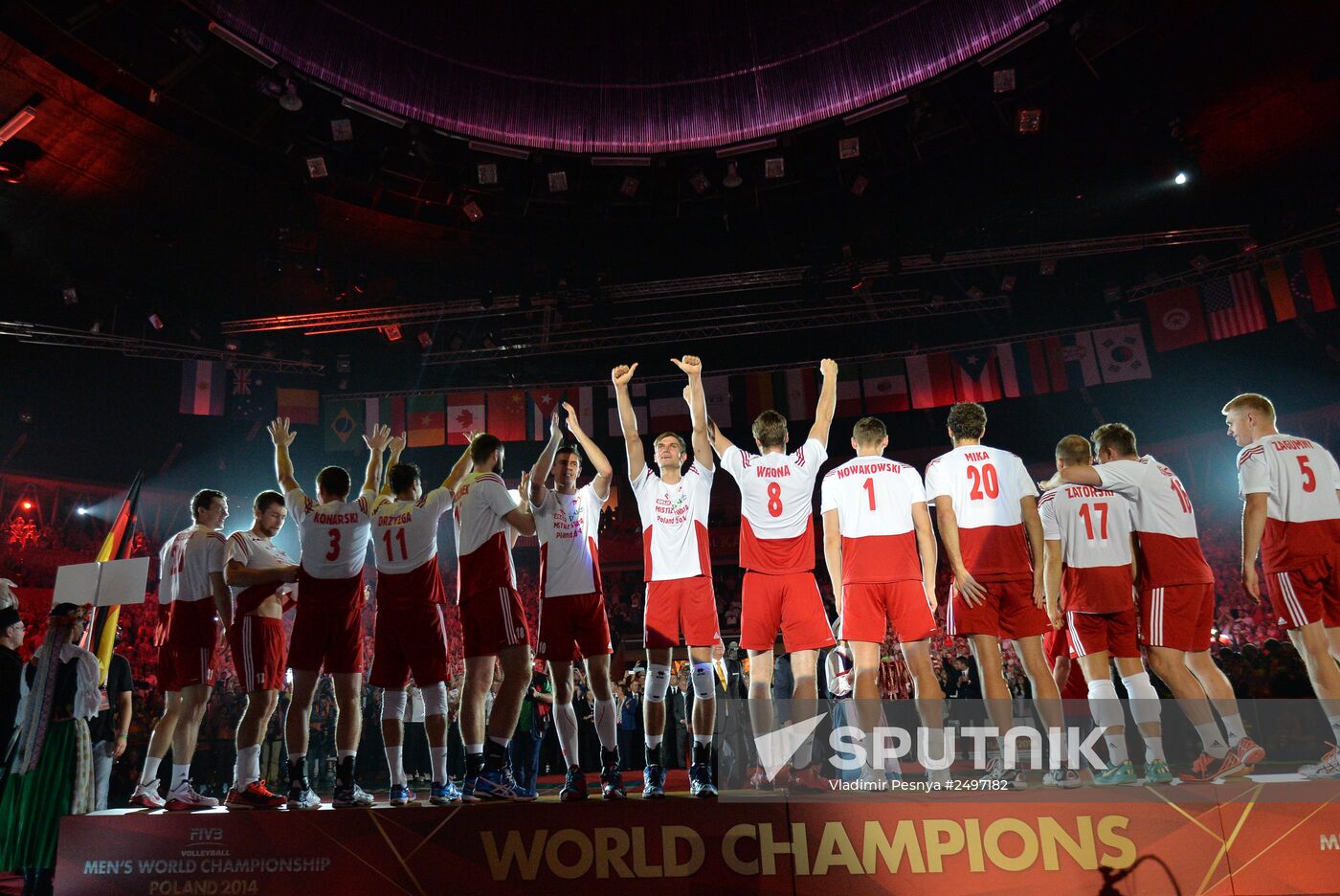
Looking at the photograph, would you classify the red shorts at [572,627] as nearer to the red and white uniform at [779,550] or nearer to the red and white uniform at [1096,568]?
the red and white uniform at [779,550]

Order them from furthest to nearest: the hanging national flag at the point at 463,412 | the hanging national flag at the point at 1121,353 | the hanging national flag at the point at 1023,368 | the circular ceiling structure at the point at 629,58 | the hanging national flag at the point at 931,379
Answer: the hanging national flag at the point at 463,412 → the hanging national flag at the point at 931,379 → the hanging national flag at the point at 1023,368 → the hanging national flag at the point at 1121,353 → the circular ceiling structure at the point at 629,58

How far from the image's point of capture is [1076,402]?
1842 centimetres

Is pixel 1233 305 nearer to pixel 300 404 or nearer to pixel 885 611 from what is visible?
pixel 885 611

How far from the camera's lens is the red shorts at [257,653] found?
5.86 m

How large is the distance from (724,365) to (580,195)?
20.0 ft

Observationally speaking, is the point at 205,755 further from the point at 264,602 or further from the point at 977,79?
the point at 977,79

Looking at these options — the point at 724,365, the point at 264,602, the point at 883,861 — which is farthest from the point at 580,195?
the point at 883,861

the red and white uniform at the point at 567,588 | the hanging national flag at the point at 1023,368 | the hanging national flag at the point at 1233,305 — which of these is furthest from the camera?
the hanging national flag at the point at 1023,368

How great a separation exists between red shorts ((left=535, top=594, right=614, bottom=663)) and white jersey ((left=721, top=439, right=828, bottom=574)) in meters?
1.11

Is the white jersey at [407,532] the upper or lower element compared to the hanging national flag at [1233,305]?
lower

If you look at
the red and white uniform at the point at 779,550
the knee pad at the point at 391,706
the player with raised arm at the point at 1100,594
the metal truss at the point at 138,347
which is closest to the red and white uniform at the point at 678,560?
the red and white uniform at the point at 779,550

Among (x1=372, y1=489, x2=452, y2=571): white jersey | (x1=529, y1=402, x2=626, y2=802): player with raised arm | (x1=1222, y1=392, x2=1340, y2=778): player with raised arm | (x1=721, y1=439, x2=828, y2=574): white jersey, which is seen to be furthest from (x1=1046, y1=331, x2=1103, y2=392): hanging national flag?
(x1=372, y1=489, x2=452, y2=571): white jersey

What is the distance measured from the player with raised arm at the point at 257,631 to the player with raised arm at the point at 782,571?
317 centimetres

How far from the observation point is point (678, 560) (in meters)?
5.73
